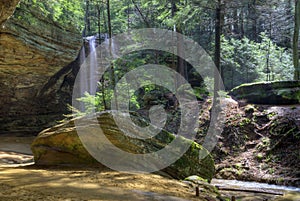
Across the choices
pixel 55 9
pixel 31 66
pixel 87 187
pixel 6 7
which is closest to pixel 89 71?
pixel 31 66

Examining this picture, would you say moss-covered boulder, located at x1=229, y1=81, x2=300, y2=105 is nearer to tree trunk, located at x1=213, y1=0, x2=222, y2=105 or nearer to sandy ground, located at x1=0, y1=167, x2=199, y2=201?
tree trunk, located at x1=213, y1=0, x2=222, y2=105

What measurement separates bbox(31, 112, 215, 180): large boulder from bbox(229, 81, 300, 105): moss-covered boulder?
8838 mm

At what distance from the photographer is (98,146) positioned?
6.50m

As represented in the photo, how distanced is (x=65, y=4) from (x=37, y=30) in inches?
85.4

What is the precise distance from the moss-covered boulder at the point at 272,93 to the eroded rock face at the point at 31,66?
9926 millimetres

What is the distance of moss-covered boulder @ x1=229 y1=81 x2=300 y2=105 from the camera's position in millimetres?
14109

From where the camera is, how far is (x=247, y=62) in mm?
20141

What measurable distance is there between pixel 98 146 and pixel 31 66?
11104 millimetres

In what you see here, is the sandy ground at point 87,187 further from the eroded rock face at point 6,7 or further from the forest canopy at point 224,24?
the forest canopy at point 224,24

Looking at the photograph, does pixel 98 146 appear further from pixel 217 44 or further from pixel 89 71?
pixel 89 71

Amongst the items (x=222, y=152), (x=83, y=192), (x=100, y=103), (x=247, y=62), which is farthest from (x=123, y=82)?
(x=83, y=192)

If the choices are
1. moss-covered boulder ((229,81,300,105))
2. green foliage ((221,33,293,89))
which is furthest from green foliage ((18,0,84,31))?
green foliage ((221,33,293,89))

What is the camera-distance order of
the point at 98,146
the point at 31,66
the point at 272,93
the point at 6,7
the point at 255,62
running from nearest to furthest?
the point at 98,146, the point at 6,7, the point at 272,93, the point at 31,66, the point at 255,62

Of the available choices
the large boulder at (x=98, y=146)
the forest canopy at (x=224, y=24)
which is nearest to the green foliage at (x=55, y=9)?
the forest canopy at (x=224, y=24)
